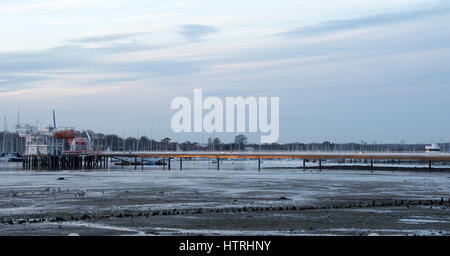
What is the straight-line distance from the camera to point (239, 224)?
1401 inches

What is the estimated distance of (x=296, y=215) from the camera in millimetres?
40344

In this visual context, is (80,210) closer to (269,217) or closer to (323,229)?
(269,217)

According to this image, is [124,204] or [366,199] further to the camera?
[366,199]

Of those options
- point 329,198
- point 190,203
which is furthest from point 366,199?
point 190,203

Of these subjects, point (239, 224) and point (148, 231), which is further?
point (239, 224)
